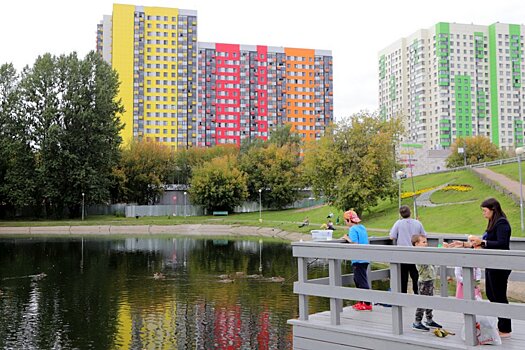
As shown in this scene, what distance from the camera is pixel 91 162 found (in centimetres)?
7806

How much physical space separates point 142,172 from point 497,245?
289ft

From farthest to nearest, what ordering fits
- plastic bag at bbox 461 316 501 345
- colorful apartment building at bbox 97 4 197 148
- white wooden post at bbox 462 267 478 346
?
colorful apartment building at bbox 97 4 197 148, plastic bag at bbox 461 316 501 345, white wooden post at bbox 462 267 478 346

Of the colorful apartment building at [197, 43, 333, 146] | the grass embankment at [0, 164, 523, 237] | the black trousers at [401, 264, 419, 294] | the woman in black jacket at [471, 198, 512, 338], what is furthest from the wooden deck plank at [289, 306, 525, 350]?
the colorful apartment building at [197, 43, 333, 146]

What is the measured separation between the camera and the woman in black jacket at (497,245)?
7.08m

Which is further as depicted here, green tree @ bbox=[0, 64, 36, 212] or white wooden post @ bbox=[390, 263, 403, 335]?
green tree @ bbox=[0, 64, 36, 212]

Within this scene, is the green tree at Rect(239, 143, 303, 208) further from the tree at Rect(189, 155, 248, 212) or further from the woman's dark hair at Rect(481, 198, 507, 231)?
the woman's dark hair at Rect(481, 198, 507, 231)

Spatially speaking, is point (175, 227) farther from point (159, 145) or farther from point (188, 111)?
point (188, 111)

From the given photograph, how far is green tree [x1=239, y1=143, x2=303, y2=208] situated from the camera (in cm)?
8881

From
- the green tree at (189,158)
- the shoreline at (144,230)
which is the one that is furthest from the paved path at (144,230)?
the green tree at (189,158)

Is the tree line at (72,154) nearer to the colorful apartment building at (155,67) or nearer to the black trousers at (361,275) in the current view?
the colorful apartment building at (155,67)

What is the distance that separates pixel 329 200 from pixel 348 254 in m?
49.4

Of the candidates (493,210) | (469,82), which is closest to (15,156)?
(493,210)

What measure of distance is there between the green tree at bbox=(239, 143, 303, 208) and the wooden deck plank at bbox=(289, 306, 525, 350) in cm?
7929

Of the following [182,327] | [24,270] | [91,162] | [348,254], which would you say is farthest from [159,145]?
[348,254]
